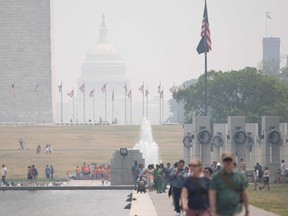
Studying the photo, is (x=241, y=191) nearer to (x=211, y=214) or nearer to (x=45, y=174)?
(x=211, y=214)

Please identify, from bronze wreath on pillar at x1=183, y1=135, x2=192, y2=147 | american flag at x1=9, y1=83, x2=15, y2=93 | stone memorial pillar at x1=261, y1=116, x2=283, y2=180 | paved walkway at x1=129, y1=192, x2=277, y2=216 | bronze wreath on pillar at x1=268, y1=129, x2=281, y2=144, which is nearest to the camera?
paved walkway at x1=129, y1=192, x2=277, y2=216

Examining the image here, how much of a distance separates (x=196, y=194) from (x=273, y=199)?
22.6 metres

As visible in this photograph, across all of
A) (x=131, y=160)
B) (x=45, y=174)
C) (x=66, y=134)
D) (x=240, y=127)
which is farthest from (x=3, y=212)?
(x=66, y=134)

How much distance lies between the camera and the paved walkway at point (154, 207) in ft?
123

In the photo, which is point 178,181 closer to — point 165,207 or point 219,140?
point 165,207

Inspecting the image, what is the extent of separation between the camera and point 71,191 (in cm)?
6475

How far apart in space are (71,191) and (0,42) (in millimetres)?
126176

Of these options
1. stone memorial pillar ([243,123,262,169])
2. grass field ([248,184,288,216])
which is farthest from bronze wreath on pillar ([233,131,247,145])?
grass field ([248,184,288,216])

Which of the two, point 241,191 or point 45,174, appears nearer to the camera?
point 241,191

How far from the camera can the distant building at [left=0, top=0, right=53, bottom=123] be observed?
618ft

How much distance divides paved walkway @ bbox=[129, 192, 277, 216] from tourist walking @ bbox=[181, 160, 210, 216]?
1189cm

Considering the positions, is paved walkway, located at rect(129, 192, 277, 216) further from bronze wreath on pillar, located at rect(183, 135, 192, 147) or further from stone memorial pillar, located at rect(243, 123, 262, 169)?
bronze wreath on pillar, located at rect(183, 135, 192, 147)

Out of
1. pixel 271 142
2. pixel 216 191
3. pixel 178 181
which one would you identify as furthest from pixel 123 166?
pixel 216 191

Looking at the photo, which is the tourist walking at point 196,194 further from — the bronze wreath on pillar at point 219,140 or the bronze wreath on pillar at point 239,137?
the bronze wreath on pillar at point 219,140
